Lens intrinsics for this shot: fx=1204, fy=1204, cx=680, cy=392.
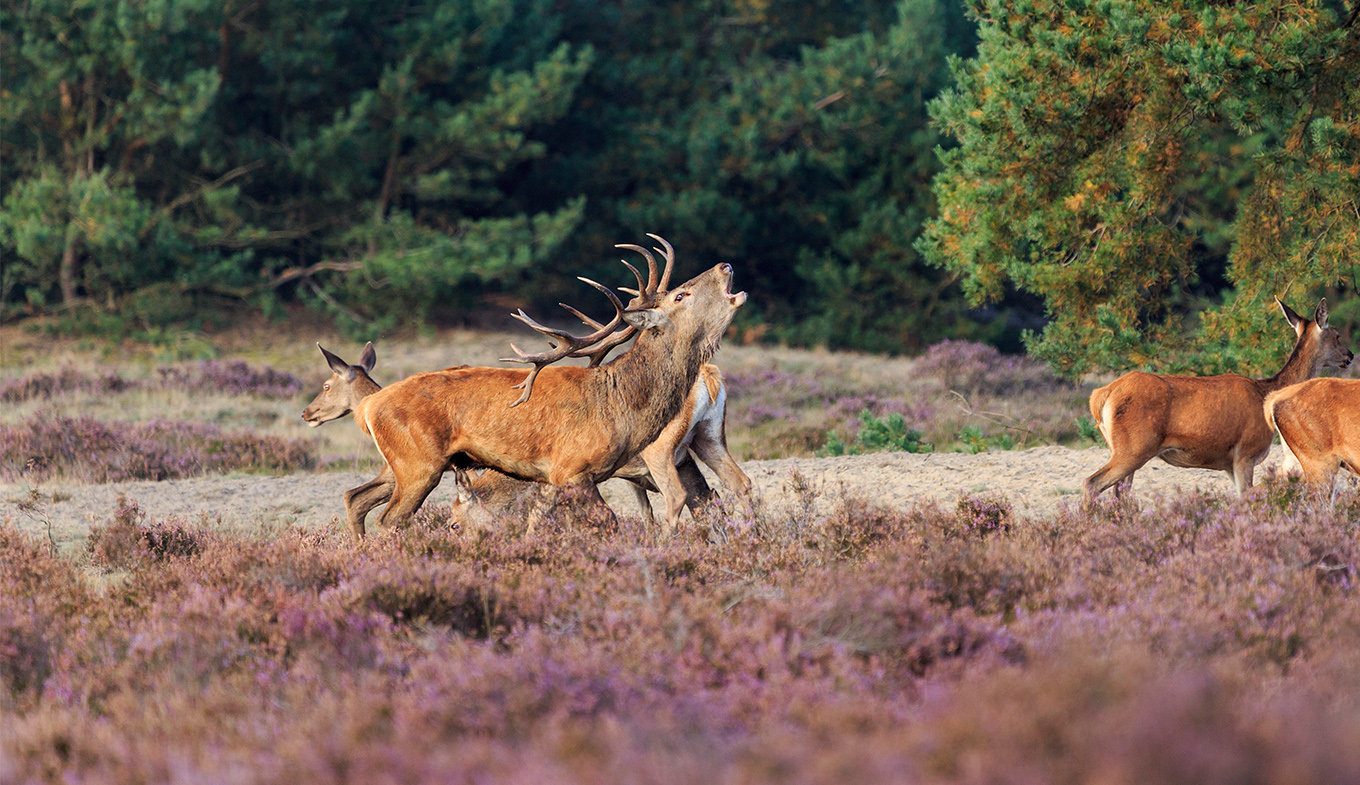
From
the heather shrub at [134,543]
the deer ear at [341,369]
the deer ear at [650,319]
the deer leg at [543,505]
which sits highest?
the deer ear at [650,319]

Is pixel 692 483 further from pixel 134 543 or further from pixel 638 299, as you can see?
pixel 134 543

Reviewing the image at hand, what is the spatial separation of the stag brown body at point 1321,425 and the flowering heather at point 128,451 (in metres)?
9.38

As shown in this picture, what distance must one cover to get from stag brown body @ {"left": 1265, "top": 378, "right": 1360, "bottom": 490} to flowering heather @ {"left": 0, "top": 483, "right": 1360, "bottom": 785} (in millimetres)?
863

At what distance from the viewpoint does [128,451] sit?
1248 centimetres

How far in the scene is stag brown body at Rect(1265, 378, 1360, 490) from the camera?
7453mm

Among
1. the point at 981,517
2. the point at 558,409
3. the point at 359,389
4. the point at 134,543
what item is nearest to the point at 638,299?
the point at 558,409

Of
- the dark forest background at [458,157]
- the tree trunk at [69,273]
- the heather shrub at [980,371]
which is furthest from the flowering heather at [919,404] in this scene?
the tree trunk at [69,273]

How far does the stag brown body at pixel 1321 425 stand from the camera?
7.45m

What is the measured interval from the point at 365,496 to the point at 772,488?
3.52 metres

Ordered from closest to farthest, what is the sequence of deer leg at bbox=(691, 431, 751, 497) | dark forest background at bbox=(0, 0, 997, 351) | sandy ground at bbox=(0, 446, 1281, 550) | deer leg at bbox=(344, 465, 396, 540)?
1. deer leg at bbox=(344, 465, 396, 540)
2. deer leg at bbox=(691, 431, 751, 497)
3. sandy ground at bbox=(0, 446, 1281, 550)
4. dark forest background at bbox=(0, 0, 997, 351)

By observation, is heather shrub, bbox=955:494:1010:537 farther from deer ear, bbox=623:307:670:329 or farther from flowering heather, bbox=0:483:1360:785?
deer ear, bbox=623:307:670:329

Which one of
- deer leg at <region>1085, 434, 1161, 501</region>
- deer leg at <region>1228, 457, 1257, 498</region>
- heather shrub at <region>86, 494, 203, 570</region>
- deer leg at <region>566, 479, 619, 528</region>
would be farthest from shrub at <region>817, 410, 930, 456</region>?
heather shrub at <region>86, 494, 203, 570</region>

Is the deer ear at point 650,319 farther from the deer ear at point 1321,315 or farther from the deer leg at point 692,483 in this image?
the deer ear at point 1321,315

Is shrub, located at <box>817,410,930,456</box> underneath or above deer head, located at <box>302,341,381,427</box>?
underneath
